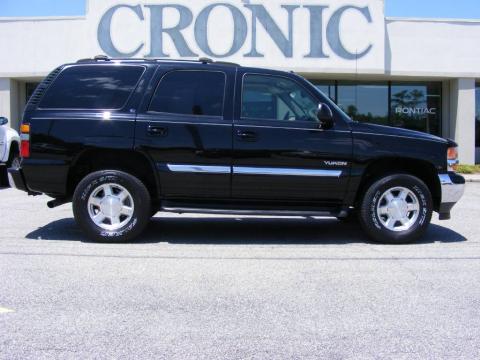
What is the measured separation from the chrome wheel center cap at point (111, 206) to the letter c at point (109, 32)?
12.7 metres

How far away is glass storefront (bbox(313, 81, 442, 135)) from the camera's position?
67.5 feet

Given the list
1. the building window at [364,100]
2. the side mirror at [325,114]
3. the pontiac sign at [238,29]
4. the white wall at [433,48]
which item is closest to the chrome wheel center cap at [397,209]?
the side mirror at [325,114]

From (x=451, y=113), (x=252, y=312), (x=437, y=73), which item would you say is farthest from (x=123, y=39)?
(x=252, y=312)

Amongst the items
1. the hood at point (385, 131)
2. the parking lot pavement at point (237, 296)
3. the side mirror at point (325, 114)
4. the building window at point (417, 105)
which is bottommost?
the parking lot pavement at point (237, 296)

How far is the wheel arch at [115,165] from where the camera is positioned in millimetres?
6395

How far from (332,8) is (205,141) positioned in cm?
1372

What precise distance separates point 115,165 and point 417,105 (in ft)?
56.0

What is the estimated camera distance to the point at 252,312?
4215 millimetres

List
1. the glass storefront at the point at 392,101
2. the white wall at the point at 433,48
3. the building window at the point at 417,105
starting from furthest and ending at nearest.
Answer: the building window at the point at 417,105
the glass storefront at the point at 392,101
the white wall at the point at 433,48

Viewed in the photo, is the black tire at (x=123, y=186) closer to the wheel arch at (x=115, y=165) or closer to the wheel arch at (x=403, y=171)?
the wheel arch at (x=115, y=165)

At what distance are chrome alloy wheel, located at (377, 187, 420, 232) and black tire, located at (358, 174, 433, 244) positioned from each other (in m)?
0.03

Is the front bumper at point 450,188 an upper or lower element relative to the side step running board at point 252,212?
upper

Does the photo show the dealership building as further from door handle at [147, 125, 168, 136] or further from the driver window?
door handle at [147, 125, 168, 136]

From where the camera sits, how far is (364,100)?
2072 centimetres
